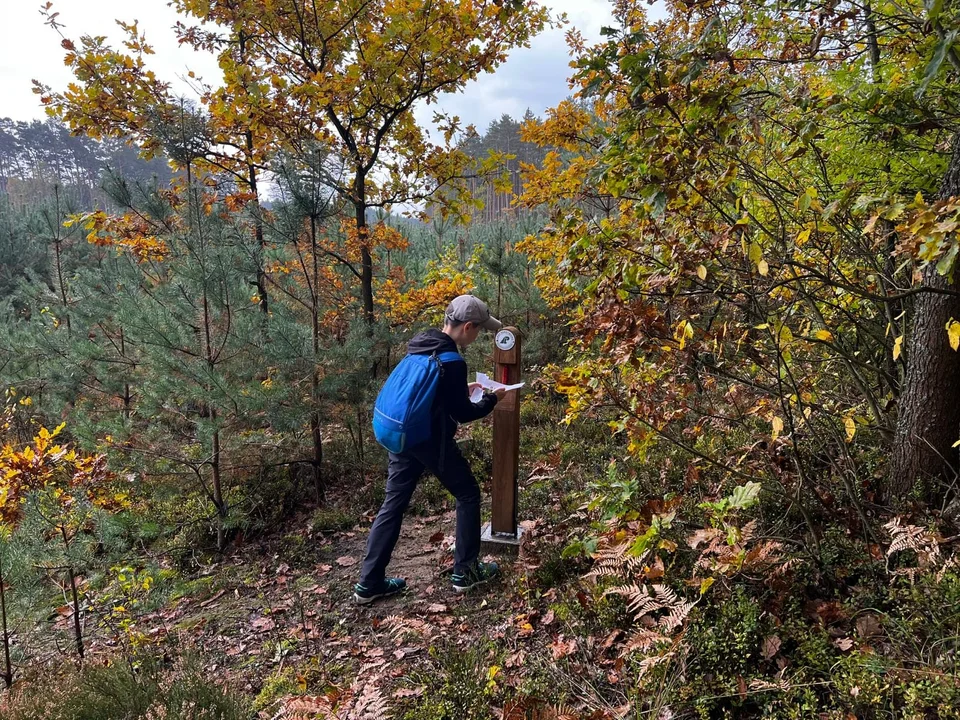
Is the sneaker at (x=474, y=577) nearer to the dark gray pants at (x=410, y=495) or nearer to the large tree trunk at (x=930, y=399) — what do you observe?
the dark gray pants at (x=410, y=495)

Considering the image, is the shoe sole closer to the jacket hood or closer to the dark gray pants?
the dark gray pants

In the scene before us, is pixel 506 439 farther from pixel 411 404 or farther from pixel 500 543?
pixel 411 404

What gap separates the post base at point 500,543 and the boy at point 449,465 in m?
0.26

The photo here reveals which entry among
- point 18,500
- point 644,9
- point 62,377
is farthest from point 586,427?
point 62,377

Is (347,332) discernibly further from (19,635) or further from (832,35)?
(832,35)

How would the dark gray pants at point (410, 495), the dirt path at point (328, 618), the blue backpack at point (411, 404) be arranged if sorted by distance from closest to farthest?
the dirt path at point (328, 618) → the blue backpack at point (411, 404) → the dark gray pants at point (410, 495)

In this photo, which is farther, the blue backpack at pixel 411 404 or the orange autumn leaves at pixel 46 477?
the blue backpack at pixel 411 404

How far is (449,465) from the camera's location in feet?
12.2

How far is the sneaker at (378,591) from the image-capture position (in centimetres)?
391

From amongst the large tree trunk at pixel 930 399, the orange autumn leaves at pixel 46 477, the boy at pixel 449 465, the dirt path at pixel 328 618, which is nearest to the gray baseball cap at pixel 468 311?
the boy at pixel 449 465

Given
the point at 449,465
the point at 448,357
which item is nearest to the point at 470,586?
the point at 449,465

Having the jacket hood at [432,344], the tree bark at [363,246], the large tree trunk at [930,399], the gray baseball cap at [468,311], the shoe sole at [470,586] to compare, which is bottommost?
the shoe sole at [470,586]

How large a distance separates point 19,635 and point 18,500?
1.19m

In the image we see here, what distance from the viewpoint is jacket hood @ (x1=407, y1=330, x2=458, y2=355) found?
11.6 feet
